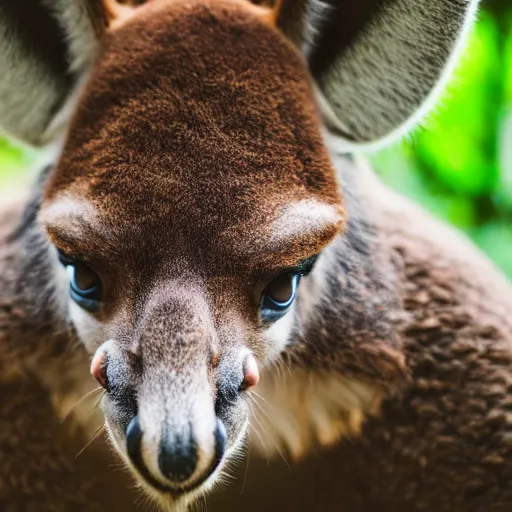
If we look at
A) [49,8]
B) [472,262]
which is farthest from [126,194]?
[472,262]

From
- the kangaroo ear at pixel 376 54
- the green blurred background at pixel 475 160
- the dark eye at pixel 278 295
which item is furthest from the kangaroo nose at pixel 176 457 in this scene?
the green blurred background at pixel 475 160

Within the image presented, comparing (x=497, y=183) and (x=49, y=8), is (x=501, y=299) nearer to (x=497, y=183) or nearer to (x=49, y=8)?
(x=49, y=8)

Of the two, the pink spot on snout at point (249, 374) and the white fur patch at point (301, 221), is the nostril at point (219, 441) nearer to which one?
the pink spot on snout at point (249, 374)

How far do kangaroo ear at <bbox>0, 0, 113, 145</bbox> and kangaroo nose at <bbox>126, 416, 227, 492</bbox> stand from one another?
645 mm

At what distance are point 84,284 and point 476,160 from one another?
245cm

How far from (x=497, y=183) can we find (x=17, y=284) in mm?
2252

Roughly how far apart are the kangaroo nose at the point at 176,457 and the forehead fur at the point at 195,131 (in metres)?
0.27

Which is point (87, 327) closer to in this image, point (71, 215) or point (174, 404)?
point (71, 215)

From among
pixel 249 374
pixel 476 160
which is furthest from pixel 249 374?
pixel 476 160

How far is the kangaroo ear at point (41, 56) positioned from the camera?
4.60 ft

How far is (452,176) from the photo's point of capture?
3438mm

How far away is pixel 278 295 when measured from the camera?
1.30m

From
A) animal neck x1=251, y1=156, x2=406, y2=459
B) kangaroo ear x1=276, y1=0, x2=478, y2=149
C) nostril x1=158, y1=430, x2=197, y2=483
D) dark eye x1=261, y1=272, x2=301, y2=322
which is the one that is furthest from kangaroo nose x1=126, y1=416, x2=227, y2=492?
kangaroo ear x1=276, y1=0, x2=478, y2=149

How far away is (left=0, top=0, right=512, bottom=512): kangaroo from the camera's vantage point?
119cm
